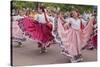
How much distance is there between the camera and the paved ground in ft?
6.70

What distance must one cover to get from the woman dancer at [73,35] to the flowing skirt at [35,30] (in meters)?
0.16

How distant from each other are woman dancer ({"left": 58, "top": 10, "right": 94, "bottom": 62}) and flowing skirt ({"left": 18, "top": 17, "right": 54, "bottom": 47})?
0.52ft

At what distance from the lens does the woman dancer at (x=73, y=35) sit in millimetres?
2219

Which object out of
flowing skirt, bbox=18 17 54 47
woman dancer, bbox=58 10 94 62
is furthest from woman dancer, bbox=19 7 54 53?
woman dancer, bbox=58 10 94 62

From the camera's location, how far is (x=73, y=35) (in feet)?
7.39

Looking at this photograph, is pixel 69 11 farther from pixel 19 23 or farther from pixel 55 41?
pixel 19 23

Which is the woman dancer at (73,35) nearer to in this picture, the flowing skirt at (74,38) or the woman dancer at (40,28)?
the flowing skirt at (74,38)

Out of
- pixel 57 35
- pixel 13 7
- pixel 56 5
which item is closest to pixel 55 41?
pixel 57 35

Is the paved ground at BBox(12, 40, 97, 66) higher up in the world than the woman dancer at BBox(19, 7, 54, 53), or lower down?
lower down

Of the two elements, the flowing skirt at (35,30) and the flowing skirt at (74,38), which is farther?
the flowing skirt at (74,38)

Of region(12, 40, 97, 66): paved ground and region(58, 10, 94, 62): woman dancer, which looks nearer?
region(12, 40, 97, 66): paved ground

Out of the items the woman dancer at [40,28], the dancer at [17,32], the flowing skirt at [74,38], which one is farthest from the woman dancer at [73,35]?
the dancer at [17,32]

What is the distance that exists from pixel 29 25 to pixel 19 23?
116 mm

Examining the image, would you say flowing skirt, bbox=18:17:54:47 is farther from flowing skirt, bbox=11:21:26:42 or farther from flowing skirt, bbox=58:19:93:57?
Result: flowing skirt, bbox=58:19:93:57
